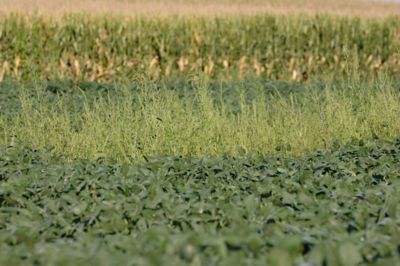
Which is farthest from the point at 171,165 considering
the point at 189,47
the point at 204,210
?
the point at 189,47

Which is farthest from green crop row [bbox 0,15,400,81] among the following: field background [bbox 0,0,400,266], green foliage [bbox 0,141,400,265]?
green foliage [bbox 0,141,400,265]

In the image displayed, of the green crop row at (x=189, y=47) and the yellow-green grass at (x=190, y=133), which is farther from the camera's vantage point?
the green crop row at (x=189, y=47)

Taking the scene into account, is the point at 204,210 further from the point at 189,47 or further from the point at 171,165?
the point at 189,47

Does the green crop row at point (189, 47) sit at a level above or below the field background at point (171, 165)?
below

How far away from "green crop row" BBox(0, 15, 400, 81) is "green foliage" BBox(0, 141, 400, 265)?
10.0 metres

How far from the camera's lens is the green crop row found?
1777 cm

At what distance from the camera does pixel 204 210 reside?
5.03m

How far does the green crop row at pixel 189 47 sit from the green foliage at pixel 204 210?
32.9ft

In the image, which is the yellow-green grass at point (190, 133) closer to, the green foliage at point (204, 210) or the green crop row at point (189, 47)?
the green foliage at point (204, 210)

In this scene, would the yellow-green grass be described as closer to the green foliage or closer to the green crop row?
the green foliage

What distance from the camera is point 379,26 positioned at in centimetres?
2206

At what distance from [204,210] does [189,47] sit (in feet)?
47.1

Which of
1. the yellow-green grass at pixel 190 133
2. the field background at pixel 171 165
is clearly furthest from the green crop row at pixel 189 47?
the yellow-green grass at pixel 190 133

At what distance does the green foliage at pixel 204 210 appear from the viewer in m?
3.64
